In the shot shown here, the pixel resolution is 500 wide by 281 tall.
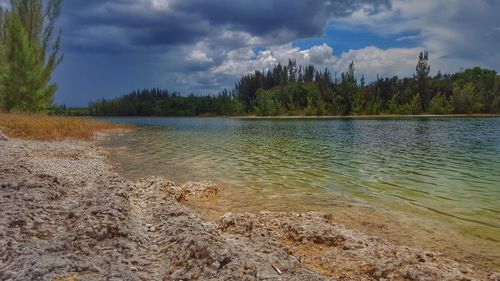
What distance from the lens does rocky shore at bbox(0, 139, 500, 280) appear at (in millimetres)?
4574

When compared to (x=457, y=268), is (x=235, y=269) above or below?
above

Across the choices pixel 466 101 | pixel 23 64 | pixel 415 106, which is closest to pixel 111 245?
pixel 23 64

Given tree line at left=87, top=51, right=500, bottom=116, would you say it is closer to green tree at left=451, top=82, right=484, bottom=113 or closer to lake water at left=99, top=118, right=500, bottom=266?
green tree at left=451, top=82, right=484, bottom=113

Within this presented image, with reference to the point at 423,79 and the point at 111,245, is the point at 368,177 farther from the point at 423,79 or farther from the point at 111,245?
the point at 423,79

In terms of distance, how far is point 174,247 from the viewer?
5562 millimetres

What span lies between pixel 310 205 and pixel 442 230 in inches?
137

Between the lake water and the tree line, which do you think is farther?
the tree line

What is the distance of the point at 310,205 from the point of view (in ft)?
33.8

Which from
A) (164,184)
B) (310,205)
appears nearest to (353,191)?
(310,205)

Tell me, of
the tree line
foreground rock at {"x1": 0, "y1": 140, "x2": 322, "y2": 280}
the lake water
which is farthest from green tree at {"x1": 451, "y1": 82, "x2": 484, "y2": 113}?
foreground rock at {"x1": 0, "y1": 140, "x2": 322, "y2": 280}

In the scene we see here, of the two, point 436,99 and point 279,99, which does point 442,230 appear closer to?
point 436,99

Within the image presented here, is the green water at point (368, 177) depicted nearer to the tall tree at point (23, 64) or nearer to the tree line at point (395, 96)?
the tall tree at point (23, 64)

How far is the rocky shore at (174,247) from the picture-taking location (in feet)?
15.0

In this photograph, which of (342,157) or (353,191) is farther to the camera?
(342,157)
